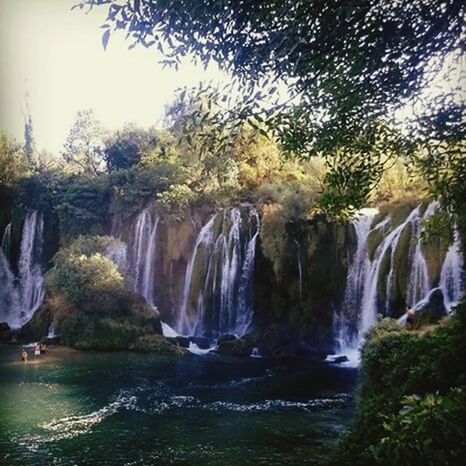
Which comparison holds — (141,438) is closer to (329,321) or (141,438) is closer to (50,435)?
(50,435)

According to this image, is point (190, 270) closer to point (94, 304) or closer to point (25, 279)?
point (94, 304)

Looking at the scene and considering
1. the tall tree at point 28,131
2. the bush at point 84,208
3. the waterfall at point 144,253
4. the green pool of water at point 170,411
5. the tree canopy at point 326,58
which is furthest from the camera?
the bush at point 84,208

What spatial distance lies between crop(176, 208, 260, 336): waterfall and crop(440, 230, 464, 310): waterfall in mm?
3072

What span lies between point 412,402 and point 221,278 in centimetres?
764

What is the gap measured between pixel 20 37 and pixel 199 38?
4.85 feet

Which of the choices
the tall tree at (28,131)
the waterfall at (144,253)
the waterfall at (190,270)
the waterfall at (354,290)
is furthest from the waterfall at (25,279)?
the waterfall at (354,290)

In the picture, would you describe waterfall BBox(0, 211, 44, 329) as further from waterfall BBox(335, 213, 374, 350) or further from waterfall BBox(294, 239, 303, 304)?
waterfall BBox(335, 213, 374, 350)

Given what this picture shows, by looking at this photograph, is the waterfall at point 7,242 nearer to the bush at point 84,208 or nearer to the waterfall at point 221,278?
the bush at point 84,208

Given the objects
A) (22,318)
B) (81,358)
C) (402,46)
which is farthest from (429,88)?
(22,318)

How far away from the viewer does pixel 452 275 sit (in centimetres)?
663

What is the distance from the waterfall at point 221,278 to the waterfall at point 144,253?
73 cm

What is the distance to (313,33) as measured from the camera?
2062 millimetres

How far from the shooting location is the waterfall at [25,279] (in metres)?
9.10

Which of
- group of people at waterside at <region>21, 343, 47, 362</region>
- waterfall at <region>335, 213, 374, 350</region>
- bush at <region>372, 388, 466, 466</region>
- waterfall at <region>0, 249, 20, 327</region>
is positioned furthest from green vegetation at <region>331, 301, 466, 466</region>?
waterfall at <region>0, 249, 20, 327</region>
